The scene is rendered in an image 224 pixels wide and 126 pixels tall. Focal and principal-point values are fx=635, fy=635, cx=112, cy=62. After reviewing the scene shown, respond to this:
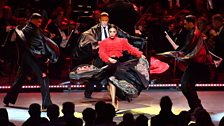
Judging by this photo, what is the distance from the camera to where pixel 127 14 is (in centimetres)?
1301

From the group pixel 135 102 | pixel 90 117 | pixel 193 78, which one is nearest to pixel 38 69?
pixel 135 102

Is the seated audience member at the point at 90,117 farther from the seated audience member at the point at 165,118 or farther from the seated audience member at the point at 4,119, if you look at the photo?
the seated audience member at the point at 4,119

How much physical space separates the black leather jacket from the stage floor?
Answer: 1.17 m

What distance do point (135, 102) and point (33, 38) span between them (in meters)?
2.55

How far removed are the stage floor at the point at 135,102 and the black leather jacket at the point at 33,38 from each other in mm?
1171

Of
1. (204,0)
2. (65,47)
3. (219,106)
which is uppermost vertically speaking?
(204,0)

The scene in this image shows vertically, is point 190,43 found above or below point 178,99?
above

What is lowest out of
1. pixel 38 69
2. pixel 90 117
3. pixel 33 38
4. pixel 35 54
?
pixel 90 117

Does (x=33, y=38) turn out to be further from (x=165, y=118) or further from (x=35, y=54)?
(x=165, y=118)

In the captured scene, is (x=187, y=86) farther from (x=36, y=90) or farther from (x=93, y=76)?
(x=36, y=90)

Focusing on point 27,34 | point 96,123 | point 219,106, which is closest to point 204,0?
point 219,106

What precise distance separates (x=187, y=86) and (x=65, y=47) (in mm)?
4552

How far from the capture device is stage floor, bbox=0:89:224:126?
11.4 m

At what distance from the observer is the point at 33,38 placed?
11.5 m
